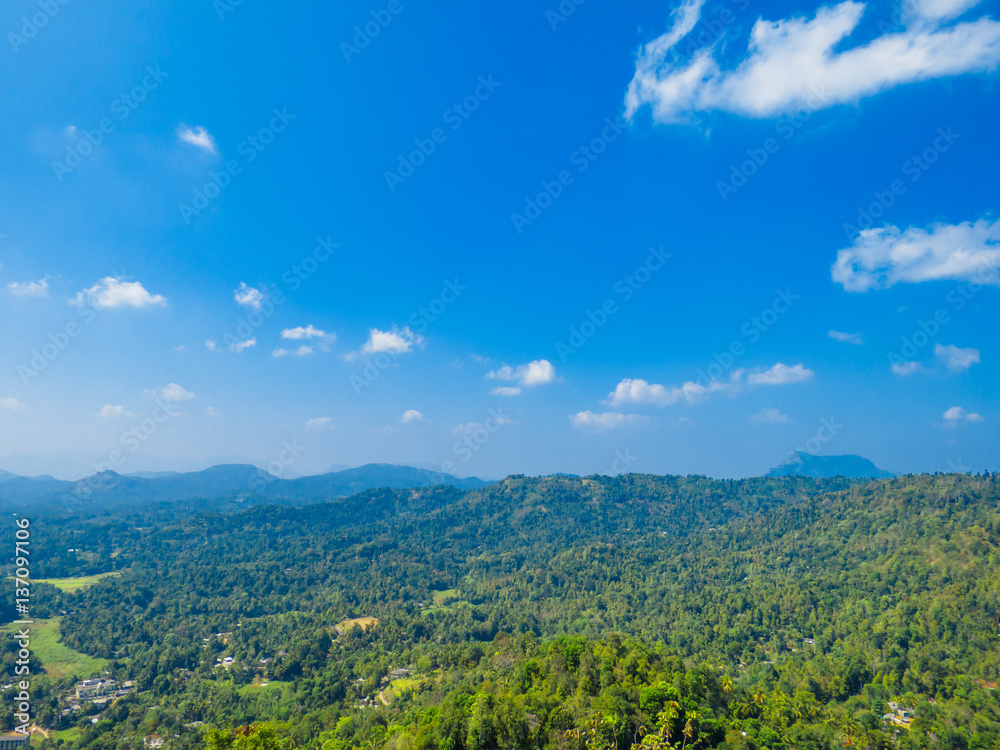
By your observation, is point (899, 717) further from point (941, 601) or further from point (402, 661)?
point (402, 661)

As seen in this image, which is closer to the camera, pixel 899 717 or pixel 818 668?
pixel 899 717

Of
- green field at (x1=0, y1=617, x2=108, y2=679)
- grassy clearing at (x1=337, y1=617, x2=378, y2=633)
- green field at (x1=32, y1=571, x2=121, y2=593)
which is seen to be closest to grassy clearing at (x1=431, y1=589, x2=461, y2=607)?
grassy clearing at (x1=337, y1=617, x2=378, y2=633)

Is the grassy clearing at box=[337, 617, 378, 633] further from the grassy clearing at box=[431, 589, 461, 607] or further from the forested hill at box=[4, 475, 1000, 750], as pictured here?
the grassy clearing at box=[431, 589, 461, 607]

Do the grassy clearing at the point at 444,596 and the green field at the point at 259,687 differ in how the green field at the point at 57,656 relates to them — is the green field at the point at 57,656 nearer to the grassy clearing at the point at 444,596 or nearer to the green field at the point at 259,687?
the green field at the point at 259,687

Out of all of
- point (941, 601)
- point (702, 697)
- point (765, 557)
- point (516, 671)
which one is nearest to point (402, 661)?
point (516, 671)

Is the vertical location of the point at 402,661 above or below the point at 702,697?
below

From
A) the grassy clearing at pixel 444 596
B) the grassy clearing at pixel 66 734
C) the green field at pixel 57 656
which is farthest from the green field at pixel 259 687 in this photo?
the grassy clearing at pixel 444 596

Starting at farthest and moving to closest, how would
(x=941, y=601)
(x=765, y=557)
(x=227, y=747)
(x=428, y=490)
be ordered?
(x=428, y=490)
(x=765, y=557)
(x=941, y=601)
(x=227, y=747)
